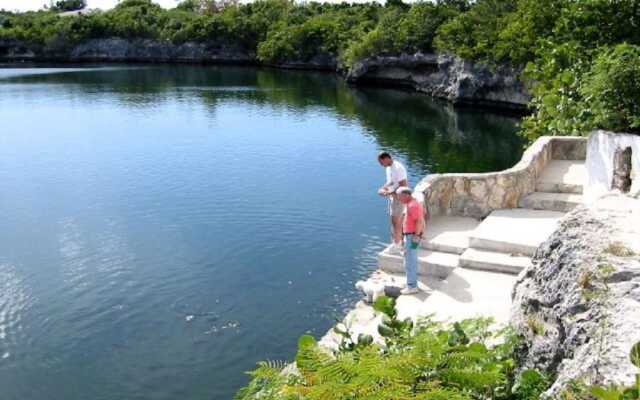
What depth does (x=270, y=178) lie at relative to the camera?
1075 inches

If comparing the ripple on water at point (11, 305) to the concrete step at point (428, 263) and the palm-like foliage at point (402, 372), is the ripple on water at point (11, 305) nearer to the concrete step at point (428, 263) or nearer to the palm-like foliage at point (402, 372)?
the concrete step at point (428, 263)

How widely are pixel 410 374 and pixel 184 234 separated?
49.1 feet

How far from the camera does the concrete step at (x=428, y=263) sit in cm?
1208

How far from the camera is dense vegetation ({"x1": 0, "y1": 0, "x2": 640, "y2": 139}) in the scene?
54.7 feet

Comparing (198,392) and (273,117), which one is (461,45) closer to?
(273,117)

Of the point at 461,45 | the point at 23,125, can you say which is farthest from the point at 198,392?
the point at 461,45

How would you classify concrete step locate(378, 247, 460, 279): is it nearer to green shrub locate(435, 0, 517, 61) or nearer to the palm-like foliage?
the palm-like foliage

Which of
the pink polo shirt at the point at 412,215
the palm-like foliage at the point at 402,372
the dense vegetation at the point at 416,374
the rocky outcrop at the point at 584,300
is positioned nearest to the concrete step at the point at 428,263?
the pink polo shirt at the point at 412,215

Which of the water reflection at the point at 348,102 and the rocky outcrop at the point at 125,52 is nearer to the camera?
the water reflection at the point at 348,102

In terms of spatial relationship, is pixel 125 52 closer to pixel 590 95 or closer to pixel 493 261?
pixel 590 95

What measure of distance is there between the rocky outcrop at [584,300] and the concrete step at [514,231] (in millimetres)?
4190

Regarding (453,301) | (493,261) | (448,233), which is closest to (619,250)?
(453,301)

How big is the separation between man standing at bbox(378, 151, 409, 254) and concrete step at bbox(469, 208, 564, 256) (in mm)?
1425

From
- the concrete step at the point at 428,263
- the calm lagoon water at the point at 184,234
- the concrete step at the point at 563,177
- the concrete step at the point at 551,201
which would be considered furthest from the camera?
the concrete step at the point at 563,177
